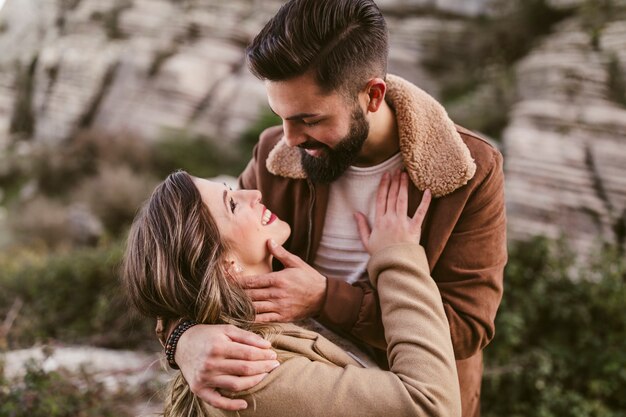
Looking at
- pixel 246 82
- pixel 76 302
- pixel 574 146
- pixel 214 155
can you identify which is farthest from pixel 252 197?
pixel 246 82

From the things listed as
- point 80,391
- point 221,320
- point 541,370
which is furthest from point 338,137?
point 541,370

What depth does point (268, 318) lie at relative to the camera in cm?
190

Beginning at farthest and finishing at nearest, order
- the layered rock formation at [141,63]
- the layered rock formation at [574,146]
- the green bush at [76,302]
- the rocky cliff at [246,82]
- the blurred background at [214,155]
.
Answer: the layered rock formation at [141,63] → the rocky cliff at [246,82] → the layered rock formation at [574,146] → the green bush at [76,302] → the blurred background at [214,155]

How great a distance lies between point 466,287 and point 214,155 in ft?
34.8

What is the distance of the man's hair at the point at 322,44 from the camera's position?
6.74ft

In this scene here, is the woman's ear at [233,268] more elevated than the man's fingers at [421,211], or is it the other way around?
the man's fingers at [421,211]

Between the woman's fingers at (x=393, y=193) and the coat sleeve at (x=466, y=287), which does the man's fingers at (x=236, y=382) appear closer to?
the coat sleeve at (x=466, y=287)

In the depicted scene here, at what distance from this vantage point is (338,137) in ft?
7.12

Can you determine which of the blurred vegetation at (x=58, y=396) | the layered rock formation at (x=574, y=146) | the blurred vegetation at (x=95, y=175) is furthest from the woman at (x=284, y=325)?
the blurred vegetation at (x=95, y=175)

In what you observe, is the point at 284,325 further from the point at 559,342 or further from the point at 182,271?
the point at 559,342

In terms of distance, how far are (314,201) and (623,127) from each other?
17.0 feet

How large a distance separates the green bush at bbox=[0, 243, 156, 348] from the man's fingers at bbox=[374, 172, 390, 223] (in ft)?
11.7

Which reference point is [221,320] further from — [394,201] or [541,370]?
[541,370]

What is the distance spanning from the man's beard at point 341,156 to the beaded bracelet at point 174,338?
81 centimetres
